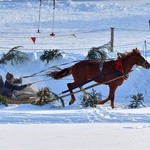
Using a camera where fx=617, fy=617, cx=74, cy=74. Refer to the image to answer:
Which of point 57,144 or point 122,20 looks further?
point 122,20

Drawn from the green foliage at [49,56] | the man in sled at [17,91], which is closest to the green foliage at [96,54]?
the green foliage at [49,56]

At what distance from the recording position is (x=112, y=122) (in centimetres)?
952

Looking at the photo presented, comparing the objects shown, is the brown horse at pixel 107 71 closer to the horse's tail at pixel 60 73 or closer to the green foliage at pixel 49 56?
the horse's tail at pixel 60 73

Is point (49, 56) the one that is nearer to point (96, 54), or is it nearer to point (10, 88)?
point (96, 54)

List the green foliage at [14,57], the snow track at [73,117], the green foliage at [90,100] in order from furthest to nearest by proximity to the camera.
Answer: the green foliage at [14,57], the green foliage at [90,100], the snow track at [73,117]

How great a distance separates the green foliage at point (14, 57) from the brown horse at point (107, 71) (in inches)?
111

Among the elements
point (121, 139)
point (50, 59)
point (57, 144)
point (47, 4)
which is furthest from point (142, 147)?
point (47, 4)

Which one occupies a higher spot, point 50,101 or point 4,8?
point 4,8

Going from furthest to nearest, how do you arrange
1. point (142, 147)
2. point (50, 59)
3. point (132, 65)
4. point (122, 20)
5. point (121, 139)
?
point (122, 20) → point (50, 59) → point (132, 65) → point (121, 139) → point (142, 147)

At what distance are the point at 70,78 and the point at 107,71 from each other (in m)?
2.43

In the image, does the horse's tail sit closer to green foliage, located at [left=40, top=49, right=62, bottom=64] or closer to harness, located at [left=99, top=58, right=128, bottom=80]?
harness, located at [left=99, top=58, right=128, bottom=80]

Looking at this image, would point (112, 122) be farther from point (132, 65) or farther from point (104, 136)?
point (132, 65)

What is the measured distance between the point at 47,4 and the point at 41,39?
1343 cm

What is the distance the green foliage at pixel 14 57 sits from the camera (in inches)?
680
